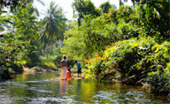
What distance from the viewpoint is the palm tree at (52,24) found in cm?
Result: 5338

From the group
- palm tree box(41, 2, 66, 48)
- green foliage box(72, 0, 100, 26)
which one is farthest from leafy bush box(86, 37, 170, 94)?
palm tree box(41, 2, 66, 48)

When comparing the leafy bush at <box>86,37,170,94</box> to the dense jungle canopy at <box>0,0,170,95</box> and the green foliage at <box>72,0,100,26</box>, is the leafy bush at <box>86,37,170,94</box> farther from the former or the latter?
the green foliage at <box>72,0,100,26</box>

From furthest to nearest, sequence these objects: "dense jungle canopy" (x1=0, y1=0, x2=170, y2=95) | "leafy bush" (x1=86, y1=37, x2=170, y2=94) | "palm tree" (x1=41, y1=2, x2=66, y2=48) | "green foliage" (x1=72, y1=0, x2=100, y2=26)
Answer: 1. "palm tree" (x1=41, y1=2, x2=66, y2=48)
2. "green foliage" (x1=72, y1=0, x2=100, y2=26)
3. "leafy bush" (x1=86, y1=37, x2=170, y2=94)
4. "dense jungle canopy" (x1=0, y1=0, x2=170, y2=95)

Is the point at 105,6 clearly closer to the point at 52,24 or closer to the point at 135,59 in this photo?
the point at 52,24

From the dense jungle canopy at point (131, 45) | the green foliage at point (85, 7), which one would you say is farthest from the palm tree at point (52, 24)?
the dense jungle canopy at point (131, 45)

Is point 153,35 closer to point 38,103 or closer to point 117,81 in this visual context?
point 117,81

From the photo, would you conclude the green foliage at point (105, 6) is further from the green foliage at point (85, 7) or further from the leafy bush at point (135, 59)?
the leafy bush at point (135, 59)

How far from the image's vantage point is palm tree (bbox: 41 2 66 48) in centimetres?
5338

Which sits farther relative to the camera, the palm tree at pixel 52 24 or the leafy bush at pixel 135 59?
the palm tree at pixel 52 24

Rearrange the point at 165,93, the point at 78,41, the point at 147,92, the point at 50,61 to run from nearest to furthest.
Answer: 1. the point at 165,93
2. the point at 147,92
3. the point at 78,41
4. the point at 50,61

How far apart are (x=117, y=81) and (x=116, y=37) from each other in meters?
4.85

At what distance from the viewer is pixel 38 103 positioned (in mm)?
7828

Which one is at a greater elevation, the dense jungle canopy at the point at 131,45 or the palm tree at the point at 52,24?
the palm tree at the point at 52,24

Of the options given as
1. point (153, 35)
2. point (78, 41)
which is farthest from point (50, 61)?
point (153, 35)
